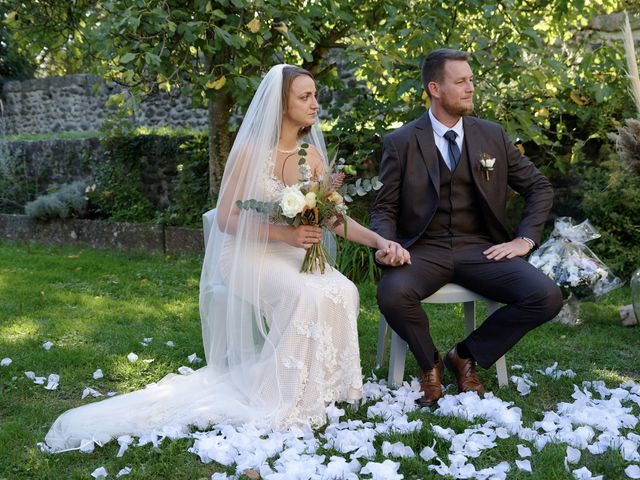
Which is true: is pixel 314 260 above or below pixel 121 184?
above

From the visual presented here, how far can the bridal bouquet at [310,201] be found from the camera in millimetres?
3289

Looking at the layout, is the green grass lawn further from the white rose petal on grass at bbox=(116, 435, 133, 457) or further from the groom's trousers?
the groom's trousers

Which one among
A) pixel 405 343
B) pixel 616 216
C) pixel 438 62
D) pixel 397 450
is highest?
pixel 438 62

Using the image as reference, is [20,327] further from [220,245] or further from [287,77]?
[287,77]

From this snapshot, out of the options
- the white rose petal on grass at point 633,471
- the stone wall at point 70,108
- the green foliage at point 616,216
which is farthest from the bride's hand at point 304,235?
the stone wall at point 70,108

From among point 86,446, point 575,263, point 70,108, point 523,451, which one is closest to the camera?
point 523,451

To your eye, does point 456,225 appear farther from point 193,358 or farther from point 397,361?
point 193,358

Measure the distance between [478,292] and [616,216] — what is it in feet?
10.1

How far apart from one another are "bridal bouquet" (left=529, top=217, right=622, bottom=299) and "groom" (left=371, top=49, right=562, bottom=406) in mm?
1099

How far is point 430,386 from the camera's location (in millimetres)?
3596

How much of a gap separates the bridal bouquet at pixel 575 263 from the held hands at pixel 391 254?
64.4 inches

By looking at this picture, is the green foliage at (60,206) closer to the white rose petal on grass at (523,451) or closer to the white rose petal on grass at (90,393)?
the white rose petal on grass at (90,393)

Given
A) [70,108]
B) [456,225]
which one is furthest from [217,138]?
[70,108]

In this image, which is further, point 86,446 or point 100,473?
point 86,446
